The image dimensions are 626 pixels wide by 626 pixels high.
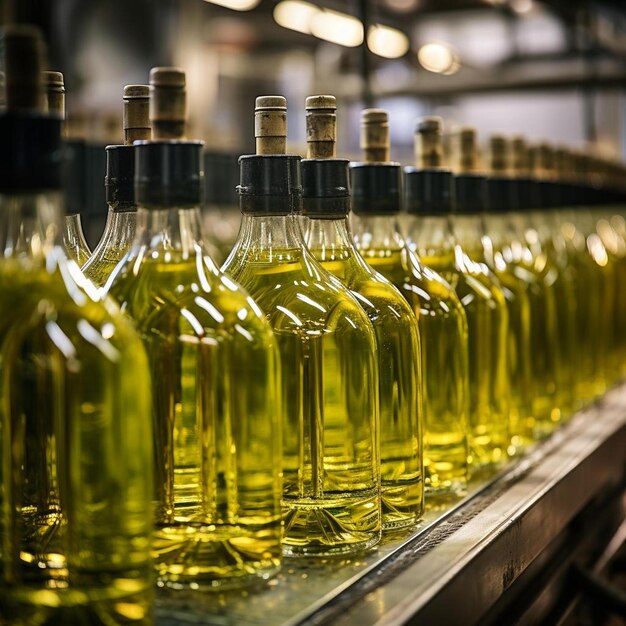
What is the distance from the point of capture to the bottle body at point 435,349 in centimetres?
109

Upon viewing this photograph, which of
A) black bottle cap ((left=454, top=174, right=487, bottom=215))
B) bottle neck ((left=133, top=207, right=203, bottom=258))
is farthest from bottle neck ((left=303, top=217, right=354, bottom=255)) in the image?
black bottle cap ((left=454, top=174, right=487, bottom=215))

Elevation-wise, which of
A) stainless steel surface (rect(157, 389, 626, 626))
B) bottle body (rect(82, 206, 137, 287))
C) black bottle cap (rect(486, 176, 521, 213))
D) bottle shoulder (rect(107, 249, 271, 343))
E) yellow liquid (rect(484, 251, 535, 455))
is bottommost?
stainless steel surface (rect(157, 389, 626, 626))

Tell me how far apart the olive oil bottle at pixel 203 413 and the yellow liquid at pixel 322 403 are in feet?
0.26

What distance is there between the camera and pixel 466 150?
139cm

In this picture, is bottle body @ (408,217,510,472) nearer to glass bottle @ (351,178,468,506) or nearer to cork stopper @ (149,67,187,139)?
glass bottle @ (351,178,468,506)

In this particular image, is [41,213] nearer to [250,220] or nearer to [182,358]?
[182,358]

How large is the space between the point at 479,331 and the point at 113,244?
0.50 metres

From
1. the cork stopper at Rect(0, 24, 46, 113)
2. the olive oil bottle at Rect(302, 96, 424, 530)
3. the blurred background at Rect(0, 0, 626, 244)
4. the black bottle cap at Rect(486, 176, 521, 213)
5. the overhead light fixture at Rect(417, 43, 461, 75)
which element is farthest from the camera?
the overhead light fixture at Rect(417, 43, 461, 75)

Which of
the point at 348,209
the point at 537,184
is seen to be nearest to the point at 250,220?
the point at 348,209

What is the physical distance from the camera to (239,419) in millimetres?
758

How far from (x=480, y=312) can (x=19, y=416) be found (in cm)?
71

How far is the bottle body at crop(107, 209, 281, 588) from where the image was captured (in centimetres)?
75

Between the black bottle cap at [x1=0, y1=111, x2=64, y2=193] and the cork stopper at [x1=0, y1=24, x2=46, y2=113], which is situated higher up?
the cork stopper at [x1=0, y1=24, x2=46, y2=113]

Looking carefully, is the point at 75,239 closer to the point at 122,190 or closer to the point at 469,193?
the point at 122,190
